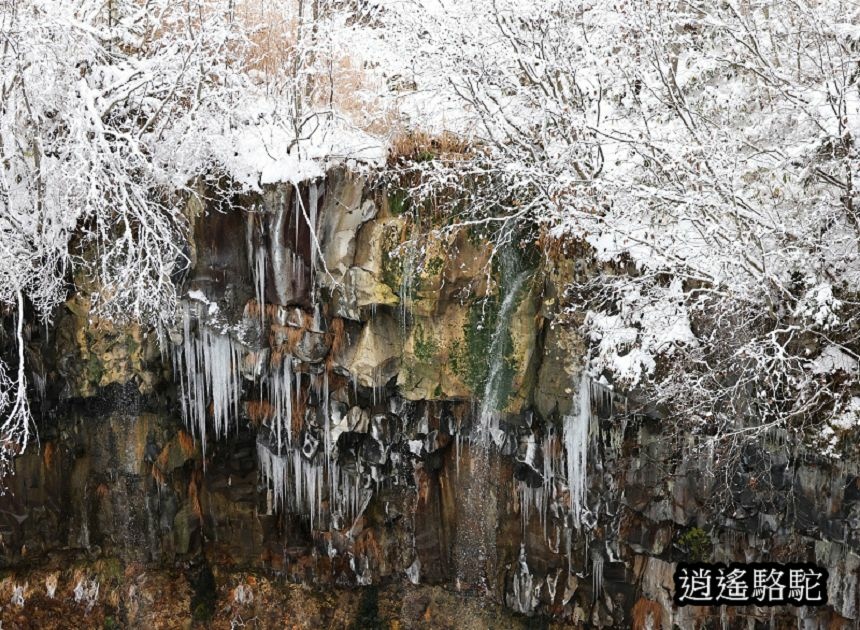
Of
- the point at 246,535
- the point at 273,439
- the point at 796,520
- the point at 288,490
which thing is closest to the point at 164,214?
the point at 273,439

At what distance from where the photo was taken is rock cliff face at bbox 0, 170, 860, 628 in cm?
609

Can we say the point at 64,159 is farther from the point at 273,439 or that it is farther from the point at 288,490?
the point at 288,490

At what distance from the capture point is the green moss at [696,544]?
6.10 metres

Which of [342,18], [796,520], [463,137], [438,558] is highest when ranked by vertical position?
[342,18]

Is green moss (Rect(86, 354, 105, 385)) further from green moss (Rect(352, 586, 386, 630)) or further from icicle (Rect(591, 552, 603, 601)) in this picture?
icicle (Rect(591, 552, 603, 601))

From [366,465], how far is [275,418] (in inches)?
40.5

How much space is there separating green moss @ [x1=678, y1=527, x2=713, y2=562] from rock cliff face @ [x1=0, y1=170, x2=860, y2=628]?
2 cm

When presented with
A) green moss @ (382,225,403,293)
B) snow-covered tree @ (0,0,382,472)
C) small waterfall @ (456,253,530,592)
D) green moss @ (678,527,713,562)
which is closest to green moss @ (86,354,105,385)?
snow-covered tree @ (0,0,382,472)

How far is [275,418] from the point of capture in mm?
7633

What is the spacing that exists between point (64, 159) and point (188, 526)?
160 inches

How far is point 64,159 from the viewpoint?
648 cm

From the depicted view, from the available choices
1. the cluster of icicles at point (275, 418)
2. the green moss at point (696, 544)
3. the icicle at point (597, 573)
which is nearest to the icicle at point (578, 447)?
the icicle at point (597, 573)

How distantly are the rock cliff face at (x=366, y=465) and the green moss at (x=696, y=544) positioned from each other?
20 mm

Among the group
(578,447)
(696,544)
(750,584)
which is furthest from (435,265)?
(750,584)
